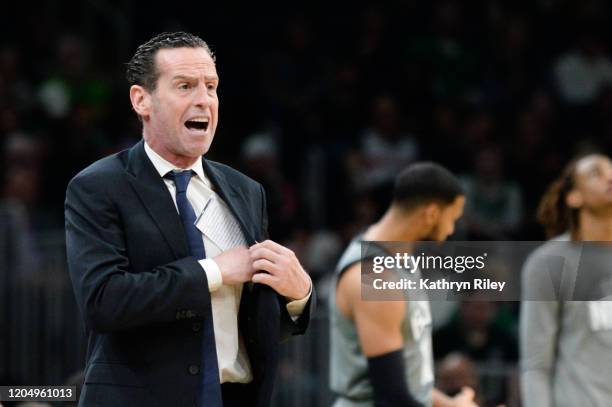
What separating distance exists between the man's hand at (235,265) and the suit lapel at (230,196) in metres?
0.18

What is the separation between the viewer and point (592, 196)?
16.5ft

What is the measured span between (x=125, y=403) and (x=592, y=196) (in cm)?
243

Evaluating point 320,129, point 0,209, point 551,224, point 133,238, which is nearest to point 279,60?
point 320,129

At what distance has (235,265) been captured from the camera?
339 centimetres

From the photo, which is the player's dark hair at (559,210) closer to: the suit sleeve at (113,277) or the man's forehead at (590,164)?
the man's forehead at (590,164)

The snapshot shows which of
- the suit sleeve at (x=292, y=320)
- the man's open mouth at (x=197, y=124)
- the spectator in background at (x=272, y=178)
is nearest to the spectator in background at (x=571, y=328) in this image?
the suit sleeve at (x=292, y=320)

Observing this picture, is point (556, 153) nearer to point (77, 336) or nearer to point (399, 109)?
point (399, 109)

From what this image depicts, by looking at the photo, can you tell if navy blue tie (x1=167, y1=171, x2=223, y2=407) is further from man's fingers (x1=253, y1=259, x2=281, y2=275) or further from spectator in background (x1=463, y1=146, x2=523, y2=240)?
spectator in background (x1=463, y1=146, x2=523, y2=240)

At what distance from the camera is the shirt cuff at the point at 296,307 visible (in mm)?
3561

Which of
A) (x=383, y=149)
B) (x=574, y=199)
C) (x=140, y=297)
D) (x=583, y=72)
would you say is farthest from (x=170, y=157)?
(x=583, y=72)

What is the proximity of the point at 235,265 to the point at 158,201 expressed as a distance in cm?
30

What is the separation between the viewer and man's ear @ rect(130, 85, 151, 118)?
3.57 meters

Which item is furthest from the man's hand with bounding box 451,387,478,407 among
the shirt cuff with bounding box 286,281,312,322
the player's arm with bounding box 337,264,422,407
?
the shirt cuff with bounding box 286,281,312,322

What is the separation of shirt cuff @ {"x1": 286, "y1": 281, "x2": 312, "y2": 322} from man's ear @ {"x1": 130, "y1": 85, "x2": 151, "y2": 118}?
2.29 feet
